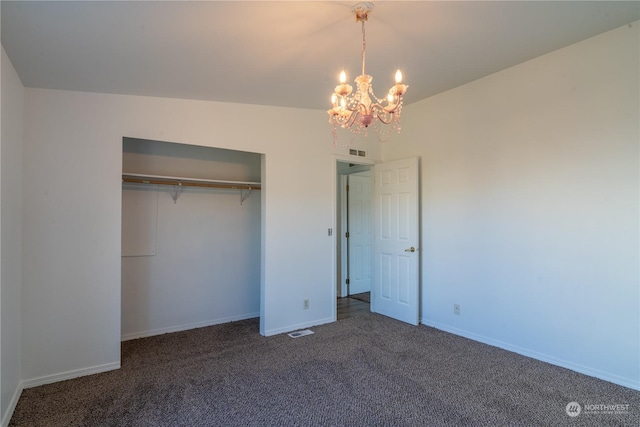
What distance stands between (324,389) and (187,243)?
235 cm

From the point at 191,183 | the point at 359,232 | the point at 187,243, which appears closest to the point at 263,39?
the point at 191,183

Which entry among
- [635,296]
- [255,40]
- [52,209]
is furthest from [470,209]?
[52,209]

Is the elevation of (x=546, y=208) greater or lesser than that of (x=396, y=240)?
greater

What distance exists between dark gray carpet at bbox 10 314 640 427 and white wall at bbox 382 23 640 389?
13.7 inches

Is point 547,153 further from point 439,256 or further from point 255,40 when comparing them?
point 255,40

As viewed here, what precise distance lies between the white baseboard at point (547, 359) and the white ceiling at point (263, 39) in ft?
8.74

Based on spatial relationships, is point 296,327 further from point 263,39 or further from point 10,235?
point 263,39

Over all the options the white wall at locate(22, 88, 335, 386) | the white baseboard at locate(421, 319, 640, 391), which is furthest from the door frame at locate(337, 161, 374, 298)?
the white wall at locate(22, 88, 335, 386)

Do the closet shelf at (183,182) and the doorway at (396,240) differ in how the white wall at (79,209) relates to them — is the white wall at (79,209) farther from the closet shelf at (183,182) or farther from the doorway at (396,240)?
the doorway at (396,240)

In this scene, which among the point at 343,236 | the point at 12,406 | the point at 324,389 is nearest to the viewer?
the point at 12,406

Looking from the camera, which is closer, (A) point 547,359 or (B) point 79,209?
(B) point 79,209

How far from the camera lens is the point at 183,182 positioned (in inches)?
149

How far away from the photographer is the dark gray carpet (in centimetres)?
216

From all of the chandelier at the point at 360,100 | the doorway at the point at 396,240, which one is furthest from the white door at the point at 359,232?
the chandelier at the point at 360,100
